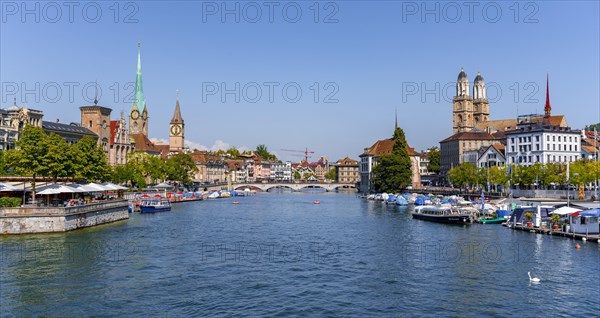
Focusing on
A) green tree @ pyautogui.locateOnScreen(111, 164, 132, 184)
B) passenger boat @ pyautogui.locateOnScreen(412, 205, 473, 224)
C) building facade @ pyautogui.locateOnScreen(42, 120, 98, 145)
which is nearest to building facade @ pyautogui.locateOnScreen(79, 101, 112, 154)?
building facade @ pyautogui.locateOnScreen(42, 120, 98, 145)

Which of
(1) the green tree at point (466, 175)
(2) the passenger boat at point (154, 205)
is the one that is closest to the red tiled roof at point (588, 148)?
(1) the green tree at point (466, 175)

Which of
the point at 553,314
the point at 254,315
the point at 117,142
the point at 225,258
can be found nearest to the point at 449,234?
the point at 225,258

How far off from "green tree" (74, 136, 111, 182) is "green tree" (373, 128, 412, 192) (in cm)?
8336

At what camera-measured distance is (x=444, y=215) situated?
79.1 metres

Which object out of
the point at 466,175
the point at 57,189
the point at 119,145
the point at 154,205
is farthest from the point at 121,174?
the point at 466,175

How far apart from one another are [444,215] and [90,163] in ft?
165

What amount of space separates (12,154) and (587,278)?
66957mm

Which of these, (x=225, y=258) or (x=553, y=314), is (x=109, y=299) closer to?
(x=225, y=258)

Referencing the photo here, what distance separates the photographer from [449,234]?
64.9 m

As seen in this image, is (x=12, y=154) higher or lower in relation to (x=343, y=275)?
higher

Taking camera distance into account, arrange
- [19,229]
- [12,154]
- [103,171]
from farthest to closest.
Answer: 1. [103,171]
2. [12,154]
3. [19,229]

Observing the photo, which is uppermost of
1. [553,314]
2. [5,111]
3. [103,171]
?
[5,111]

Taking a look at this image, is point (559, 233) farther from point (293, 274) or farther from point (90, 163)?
point (90, 163)

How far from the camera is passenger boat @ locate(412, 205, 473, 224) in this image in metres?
77.6
